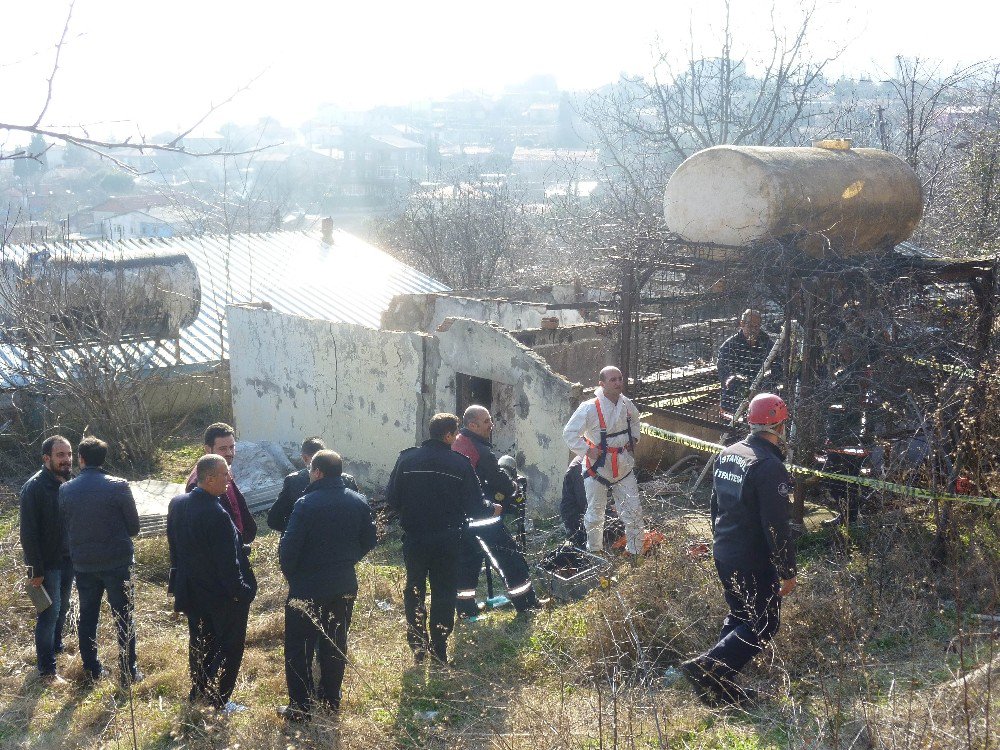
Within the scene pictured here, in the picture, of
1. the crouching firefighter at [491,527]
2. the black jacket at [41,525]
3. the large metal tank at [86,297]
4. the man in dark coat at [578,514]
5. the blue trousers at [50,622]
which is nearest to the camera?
the black jacket at [41,525]

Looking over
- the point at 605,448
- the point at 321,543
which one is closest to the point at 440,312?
the point at 605,448

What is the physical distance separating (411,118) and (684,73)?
111m

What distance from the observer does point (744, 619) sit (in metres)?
5.15

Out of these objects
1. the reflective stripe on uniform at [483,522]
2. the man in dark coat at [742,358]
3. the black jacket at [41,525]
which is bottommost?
the reflective stripe on uniform at [483,522]

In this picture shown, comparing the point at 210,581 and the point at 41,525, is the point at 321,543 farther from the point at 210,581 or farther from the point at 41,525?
the point at 41,525

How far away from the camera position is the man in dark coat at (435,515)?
6117 mm

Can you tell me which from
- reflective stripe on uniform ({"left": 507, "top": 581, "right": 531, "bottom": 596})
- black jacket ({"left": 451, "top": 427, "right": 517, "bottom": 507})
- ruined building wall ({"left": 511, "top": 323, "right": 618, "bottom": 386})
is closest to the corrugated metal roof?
ruined building wall ({"left": 511, "top": 323, "right": 618, "bottom": 386})

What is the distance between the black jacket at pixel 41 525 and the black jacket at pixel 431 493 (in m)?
2.41

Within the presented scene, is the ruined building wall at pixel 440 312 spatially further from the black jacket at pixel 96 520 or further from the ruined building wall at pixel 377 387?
the black jacket at pixel 96 520

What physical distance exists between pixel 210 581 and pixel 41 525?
1784mm

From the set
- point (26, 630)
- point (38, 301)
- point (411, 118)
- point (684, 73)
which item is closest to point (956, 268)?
point (26, 630)

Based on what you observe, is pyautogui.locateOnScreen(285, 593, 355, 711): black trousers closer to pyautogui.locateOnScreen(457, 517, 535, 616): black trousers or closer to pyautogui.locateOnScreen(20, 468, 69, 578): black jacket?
pyautogui.locateOnScreen(457, 517, 535, 616): black trousers

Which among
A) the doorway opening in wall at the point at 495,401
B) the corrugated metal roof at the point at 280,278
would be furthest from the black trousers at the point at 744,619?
the corrugated metal roof at the point at 280,278

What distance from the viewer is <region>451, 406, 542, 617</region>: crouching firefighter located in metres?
7.02
